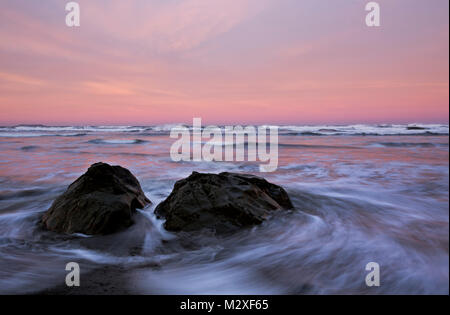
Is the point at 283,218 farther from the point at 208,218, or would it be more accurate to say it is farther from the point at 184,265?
→ the point at 184,265

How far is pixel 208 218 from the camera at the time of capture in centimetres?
333

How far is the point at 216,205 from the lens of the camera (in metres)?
3.41

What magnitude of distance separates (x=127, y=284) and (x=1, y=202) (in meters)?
4.64

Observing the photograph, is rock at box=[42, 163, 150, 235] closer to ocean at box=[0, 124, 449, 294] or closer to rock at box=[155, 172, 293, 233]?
ocean at box=[0, 124, 449, 294]

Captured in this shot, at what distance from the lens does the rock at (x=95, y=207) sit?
10.8 ft


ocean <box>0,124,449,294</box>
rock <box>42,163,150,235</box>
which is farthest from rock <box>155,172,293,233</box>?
rock <box>42,163,150,235</box>

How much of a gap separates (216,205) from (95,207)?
1.53 metres

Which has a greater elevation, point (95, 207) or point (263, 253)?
point (95, 207)

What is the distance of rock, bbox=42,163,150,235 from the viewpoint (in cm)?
329

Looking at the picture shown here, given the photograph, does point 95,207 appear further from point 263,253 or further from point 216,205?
point 263,253

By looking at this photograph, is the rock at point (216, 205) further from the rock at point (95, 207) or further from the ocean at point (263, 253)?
the rock at point (95, 207)

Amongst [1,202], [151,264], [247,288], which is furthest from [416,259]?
[1,202]

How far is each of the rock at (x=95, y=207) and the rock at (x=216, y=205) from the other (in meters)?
0.58

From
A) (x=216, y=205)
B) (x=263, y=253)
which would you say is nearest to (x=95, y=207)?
(x=216, y=205)
